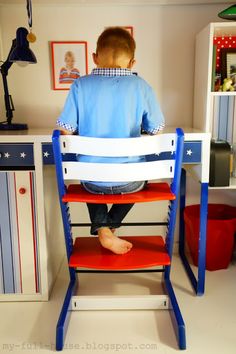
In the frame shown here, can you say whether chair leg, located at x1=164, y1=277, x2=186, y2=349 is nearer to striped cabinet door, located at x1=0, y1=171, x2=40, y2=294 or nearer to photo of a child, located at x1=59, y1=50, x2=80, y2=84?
striped cabinet door, located at x1=0, y1=171, x2=40, y2=294

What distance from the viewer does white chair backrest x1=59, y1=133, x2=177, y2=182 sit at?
1274 mm

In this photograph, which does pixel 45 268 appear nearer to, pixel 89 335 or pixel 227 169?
pixel 89 335

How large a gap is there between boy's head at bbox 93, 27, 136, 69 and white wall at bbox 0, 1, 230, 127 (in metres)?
0.71

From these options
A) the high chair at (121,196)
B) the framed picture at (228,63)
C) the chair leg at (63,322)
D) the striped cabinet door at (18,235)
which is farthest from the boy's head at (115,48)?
the chair leg at (63,322)

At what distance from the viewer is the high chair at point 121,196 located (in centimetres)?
129

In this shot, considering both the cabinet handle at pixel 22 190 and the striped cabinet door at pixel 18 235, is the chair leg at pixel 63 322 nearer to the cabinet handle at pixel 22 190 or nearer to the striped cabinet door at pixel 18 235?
the striped cabinet door at pixel 18 235

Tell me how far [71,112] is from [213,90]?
A: 0.86 metres

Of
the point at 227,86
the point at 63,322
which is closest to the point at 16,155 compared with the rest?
the point at 63,322

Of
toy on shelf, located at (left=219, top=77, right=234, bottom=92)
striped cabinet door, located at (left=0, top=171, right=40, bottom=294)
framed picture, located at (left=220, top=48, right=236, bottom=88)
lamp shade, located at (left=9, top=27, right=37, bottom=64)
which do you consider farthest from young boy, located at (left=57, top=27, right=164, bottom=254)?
framed picture, located at (left=220, top=48, right=236, bottom=88)

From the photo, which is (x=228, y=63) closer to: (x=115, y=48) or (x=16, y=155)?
(x=115, y=48)

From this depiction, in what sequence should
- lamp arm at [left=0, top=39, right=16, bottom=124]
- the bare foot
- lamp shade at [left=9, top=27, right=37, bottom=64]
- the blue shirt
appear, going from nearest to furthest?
the blue shirt
the bare foot
lamp shade at [left=9, top=27, right=37, bottom=64]
lamp arm at [left=0, top=39, right=16, bottom=124]

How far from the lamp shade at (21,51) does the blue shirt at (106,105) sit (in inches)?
20.6

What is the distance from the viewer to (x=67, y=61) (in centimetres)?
211

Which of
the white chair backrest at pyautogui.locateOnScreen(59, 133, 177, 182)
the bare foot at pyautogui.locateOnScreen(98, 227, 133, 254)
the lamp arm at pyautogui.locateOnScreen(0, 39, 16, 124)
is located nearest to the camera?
the white chair backrest at pyautogui.locateOnScreen(59, 133, 177, 182)
